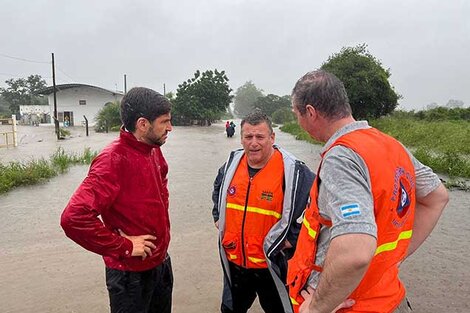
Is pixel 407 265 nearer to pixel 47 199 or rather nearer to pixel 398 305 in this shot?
pixel 398 305

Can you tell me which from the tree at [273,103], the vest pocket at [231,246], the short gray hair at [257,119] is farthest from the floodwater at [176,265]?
the tree at [273,103]

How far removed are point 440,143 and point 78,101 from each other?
49.5 metres

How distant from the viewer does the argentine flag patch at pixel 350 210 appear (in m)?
1.33

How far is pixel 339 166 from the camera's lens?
4.60ft

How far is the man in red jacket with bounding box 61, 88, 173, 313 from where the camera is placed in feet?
6.52

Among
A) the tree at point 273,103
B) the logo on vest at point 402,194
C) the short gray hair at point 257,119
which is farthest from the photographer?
the tree at point 273,103

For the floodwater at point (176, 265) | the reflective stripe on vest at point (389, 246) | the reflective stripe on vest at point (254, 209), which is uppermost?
the reflective stripe on vest at point (389, 246)

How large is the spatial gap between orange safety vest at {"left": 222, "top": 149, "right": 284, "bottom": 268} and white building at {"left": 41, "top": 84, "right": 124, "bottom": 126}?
53324 millimetres

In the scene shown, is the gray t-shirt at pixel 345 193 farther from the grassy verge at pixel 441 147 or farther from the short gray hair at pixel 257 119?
the grassy verge at pixel 441 147

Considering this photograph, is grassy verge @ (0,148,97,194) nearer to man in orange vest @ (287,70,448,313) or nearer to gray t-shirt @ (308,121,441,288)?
man in orange vest @ (287,70,448,313)

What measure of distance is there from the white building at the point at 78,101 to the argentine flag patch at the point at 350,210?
5478cm

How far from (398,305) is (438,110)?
3076 centimetres

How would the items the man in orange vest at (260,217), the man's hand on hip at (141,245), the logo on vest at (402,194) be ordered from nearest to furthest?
the logo on vest at (402,194) < the man's hand on hip at (141,245) < the man in orange vest at (260,217)

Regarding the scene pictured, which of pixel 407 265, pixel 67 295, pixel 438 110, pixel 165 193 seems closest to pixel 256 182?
pixel 165 193
